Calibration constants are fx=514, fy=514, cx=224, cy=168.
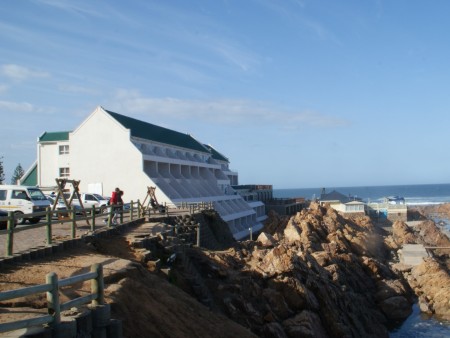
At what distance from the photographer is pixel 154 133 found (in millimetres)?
56188

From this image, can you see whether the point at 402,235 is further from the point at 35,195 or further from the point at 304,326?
the point at 35,195

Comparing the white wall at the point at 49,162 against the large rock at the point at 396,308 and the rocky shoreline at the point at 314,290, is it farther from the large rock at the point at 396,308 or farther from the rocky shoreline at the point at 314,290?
the large rock at the point at 396,308

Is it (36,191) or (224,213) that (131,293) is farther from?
(224,213)

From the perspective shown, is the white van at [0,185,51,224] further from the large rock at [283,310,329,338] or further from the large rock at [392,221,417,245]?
the large rock at [392,221,417,245]

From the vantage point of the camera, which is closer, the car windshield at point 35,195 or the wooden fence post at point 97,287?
the wooden fence post at point 97,287

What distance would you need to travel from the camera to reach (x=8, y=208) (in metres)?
26.1

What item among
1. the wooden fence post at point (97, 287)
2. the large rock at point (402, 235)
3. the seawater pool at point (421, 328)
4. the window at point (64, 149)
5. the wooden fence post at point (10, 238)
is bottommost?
the seawater pool at point (421, 328)

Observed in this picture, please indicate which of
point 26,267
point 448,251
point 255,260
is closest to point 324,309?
point 255,260

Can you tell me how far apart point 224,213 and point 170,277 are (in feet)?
120

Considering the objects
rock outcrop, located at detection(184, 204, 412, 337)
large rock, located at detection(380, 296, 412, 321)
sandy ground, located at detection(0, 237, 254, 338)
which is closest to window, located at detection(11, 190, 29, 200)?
rock outcrop, located at detection(184, 204, 412, 337)

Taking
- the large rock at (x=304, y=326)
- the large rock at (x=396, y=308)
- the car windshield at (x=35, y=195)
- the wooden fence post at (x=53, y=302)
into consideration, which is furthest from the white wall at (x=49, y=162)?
the wooden fence post at (x=53, y=302)

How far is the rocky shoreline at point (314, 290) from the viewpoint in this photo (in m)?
19.2

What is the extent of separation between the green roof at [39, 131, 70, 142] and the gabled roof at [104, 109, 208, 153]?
6543mm

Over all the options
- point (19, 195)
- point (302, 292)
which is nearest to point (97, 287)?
point (302, 292)
